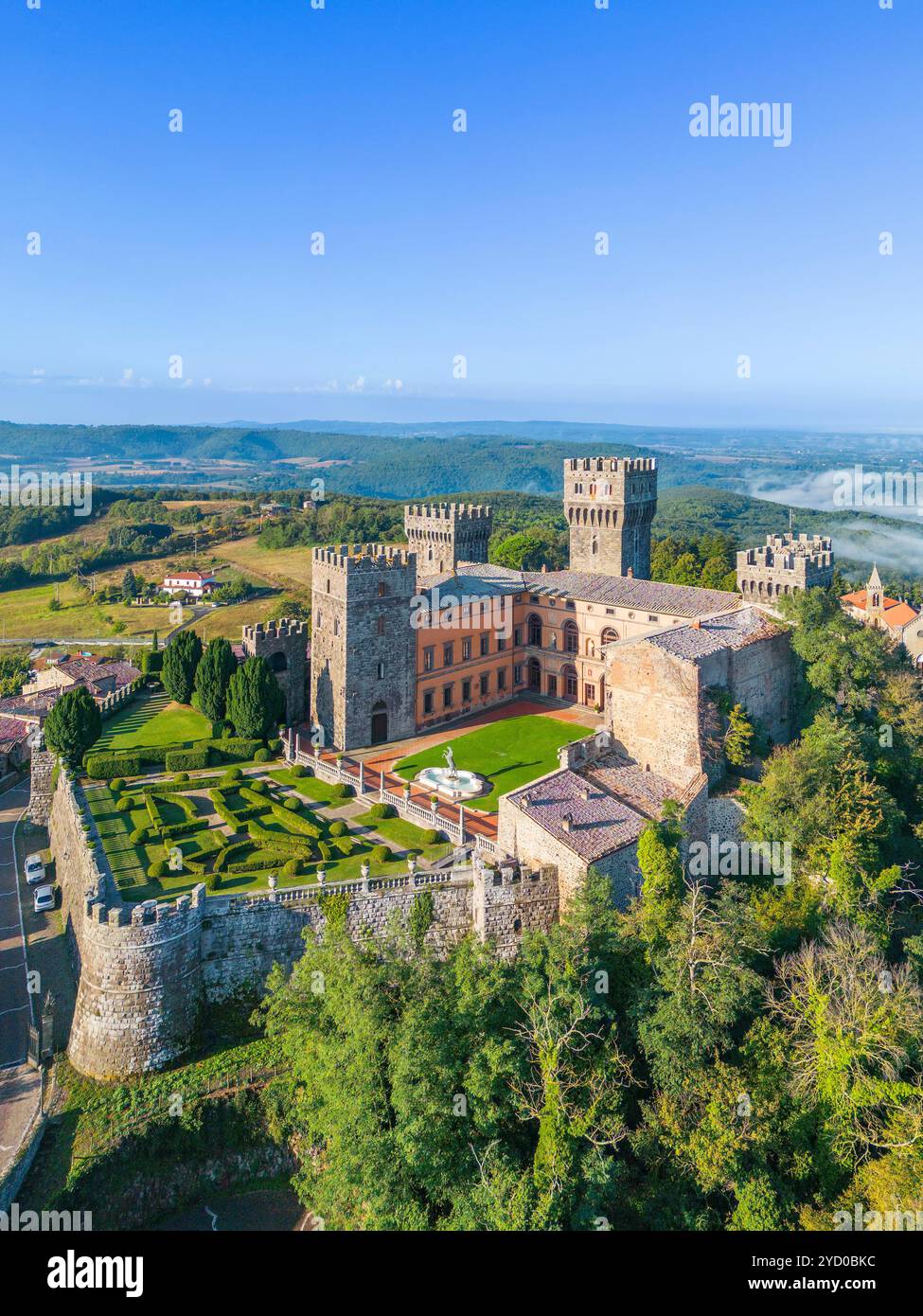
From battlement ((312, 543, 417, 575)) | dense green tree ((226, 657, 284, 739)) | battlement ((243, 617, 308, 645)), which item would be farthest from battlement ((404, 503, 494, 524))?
dense green tree ((226, 657, 284, 739))

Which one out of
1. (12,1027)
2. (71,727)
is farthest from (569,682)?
(12,1027)

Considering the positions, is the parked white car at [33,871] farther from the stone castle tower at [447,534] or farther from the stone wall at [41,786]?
the stone castle tower at [447,534]

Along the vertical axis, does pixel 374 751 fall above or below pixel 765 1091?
above

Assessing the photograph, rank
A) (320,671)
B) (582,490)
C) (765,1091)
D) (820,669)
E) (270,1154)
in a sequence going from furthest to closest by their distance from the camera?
(582,490)
(320,671)
(820,669)
(270,1154)
(765,1091)

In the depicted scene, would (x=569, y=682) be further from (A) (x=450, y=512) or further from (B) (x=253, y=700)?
(B) (x=253, y=700)
